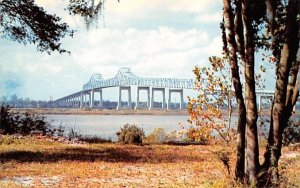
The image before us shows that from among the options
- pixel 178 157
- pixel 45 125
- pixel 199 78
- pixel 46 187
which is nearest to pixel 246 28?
pixel 46 187

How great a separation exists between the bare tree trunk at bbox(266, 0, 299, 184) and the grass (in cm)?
32

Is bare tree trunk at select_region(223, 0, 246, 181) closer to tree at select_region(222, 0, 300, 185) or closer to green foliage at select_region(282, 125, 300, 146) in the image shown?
tree at select_region(222, 0, 300, 185)

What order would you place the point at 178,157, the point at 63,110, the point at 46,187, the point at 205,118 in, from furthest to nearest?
the point at 63,110 < the point at 205,118 < the point at 178,157 < the point at 46,187

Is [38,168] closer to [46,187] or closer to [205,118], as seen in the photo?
[46,187]

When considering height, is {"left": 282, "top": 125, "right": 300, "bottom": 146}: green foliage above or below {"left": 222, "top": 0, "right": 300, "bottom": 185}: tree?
below

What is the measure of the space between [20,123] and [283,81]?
17999 millimetres

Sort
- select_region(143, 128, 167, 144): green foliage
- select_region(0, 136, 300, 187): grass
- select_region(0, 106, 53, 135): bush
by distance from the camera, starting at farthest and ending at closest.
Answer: select_region(143, 128, 167, 144): green foliage, select_region(0, 106, 53, 135): bush, select_region(0, 136, 300, 187): grass

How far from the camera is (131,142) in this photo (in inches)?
866

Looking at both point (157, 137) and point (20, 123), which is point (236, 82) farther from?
point (157, 137)

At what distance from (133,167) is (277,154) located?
578 centimetres

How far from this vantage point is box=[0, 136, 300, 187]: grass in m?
9.69

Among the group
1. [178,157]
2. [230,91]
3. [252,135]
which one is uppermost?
[230,91]

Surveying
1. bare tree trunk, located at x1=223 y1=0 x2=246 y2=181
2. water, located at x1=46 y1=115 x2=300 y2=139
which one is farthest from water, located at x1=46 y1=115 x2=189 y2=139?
bare tree trunk, located at x1=223 y1=0 x2=246 y2=181

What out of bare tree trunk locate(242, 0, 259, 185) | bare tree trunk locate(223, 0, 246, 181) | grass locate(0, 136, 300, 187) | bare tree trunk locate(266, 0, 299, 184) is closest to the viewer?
bare tree trunk locate(266, 0, 299, 184)
